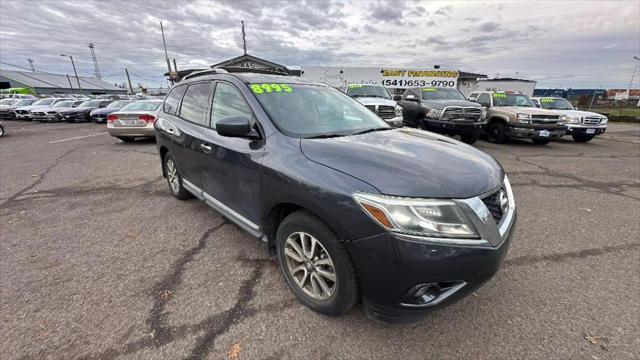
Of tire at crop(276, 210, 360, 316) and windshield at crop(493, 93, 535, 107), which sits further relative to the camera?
windshield at crop(493, 93, 535, 107)

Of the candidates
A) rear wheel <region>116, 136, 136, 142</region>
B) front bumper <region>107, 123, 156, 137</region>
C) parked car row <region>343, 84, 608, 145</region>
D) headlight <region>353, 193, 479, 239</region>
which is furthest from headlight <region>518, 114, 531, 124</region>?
rear wheel <region>116, 136, 136, 142</region>

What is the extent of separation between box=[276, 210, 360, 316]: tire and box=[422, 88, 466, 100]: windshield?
9.50 metres

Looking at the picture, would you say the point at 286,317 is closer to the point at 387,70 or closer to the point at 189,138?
the point at 189,138

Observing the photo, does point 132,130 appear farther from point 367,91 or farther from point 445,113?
point 445,113

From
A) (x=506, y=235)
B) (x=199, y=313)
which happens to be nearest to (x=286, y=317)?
(x=199, y=313)

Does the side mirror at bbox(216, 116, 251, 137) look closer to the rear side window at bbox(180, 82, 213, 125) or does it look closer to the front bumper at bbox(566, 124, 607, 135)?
the rear side window at bbox(180, 82, 213, 125)

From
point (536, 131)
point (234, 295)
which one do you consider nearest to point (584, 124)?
point (536, 131)

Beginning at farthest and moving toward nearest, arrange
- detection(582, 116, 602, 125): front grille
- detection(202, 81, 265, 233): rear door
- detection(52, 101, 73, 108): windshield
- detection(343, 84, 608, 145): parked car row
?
detection(52, 101, 73, 108): windshield → detection(582, 116, 602, 125): front grille → detection(343, 84, 608, 145): parked car row → detection(202, 81, 265, 233): rear door

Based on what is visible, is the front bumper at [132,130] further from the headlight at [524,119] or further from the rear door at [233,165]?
the headlight at [524,119]

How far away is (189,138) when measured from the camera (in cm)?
346

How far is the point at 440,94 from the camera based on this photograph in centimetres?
1025

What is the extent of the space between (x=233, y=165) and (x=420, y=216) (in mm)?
1775

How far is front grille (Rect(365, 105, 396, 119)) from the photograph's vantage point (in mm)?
8750

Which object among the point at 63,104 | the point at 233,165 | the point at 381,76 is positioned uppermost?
the point at 381,76
